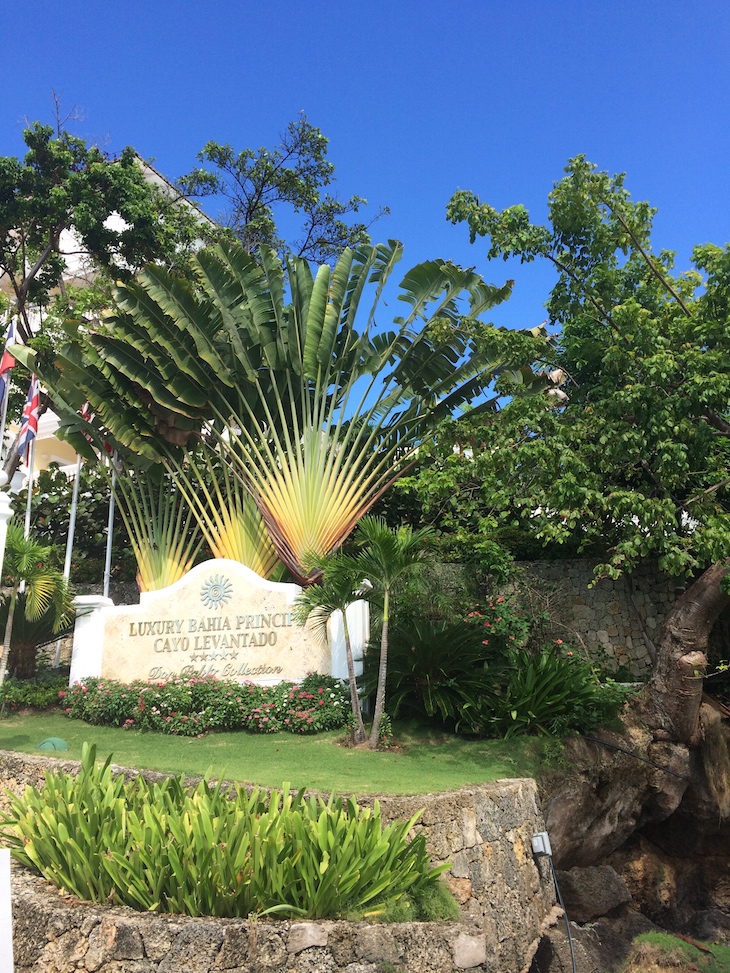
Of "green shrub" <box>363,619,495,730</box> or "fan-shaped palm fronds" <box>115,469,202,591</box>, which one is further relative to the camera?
"fan-shaped palm fronds" <box>115,469,202,591</box>

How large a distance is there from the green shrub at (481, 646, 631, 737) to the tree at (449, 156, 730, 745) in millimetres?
1258

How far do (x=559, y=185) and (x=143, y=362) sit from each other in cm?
817

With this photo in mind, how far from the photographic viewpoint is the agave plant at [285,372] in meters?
14.6

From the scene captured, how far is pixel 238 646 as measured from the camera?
12.7 metres

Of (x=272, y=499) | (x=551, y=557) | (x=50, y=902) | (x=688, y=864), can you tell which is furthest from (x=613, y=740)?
(x=50, y=902)

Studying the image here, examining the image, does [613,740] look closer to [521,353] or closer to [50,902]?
[521,353]

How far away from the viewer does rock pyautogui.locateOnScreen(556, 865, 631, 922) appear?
10.1 meters

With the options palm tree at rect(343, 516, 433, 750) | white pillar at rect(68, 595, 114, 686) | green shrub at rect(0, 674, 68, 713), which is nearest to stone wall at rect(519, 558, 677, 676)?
palm tree at rect(343, 516, 433, 750)

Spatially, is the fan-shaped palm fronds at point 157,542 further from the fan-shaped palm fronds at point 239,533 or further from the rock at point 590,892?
the rock at point 590,892

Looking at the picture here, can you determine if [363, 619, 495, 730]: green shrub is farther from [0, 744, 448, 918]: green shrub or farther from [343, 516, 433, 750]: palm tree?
[0, 744, 448, 918]: green shrub

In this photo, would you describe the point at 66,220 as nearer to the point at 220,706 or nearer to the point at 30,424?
the point at 30,424

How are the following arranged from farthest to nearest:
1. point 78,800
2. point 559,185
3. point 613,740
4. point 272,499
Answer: point 272,499 < point 559,185 < point 613,740 < point 78,800

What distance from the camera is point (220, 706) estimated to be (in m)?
11.6

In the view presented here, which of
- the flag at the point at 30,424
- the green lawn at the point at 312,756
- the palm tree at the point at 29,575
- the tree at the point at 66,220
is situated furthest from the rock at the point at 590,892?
the tree at the point at 66,220
